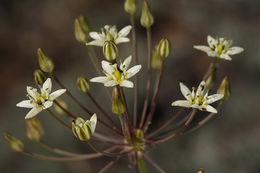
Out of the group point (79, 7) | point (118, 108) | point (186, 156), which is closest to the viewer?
point (118, 108)

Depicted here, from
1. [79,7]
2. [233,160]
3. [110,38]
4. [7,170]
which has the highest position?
[79,7]

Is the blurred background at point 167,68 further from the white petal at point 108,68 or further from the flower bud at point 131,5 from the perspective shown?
the white petal at point 108,68

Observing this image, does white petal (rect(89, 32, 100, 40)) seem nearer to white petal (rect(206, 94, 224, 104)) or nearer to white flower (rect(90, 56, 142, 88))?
white flower (rect(90, 56, 142, 88))

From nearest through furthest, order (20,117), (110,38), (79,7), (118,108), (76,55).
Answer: (118,108) < (110,38) < (20,117) < (76,55) < (79,7)

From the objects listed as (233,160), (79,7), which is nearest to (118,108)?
(233,160)

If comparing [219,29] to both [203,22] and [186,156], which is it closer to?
[203,22]

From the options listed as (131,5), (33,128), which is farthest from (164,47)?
(33,128)

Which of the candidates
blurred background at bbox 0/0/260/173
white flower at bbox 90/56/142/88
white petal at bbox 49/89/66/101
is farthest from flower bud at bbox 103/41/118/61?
blurred background at bbox 0/0/260/173

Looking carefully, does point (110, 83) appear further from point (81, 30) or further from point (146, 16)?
point (146, 16)
